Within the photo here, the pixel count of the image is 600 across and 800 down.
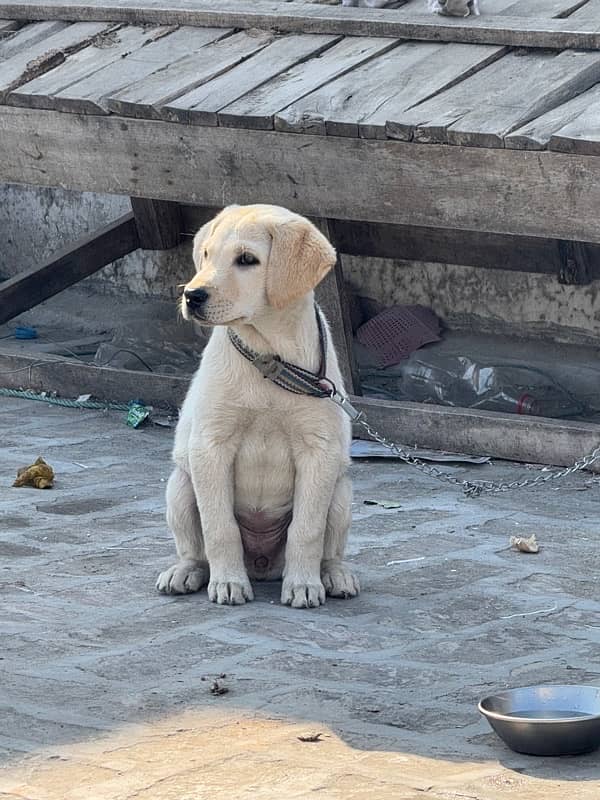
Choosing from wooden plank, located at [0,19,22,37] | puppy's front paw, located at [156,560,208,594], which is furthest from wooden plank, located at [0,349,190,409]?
puppy's front paw, located at [156,560,208,594]

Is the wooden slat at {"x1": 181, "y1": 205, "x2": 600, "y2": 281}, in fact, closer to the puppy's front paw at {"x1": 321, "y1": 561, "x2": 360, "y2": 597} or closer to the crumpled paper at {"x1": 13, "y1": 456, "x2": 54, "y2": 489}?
the crumpled paper at {"x1": 13, "y1": 456, "x2": 54, "y2": 489}

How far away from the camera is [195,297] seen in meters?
4.78

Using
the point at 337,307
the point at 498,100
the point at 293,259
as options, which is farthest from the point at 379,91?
the point at 293,259

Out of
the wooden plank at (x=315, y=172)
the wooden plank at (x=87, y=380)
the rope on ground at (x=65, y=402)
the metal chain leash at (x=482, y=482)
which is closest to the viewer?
the metal chain leash at (x=482, y=482)

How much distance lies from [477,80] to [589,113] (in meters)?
0.72

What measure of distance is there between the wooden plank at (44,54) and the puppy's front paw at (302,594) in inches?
169

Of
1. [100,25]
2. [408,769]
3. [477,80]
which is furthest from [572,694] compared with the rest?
[100,25]

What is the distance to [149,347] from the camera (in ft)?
32.5

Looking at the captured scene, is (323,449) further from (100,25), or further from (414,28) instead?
(100,25)

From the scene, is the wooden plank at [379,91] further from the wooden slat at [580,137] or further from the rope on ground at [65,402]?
the rope on ground at [65,402]

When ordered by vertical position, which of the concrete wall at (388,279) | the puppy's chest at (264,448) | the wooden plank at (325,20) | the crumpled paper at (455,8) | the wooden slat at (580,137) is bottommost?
the concrete wall at (388,279)

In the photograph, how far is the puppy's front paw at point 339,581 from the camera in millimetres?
5277

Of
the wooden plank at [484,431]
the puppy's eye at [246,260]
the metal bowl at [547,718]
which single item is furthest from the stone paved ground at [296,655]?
the puppy's eye at [246,260]

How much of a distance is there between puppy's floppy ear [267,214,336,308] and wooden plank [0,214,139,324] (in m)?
4.94
